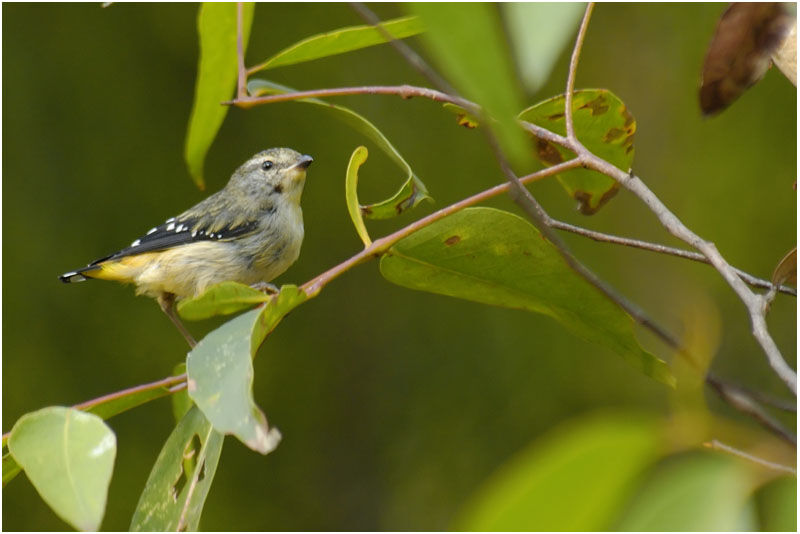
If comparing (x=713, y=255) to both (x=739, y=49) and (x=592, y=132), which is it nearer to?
(x=739, y=49)

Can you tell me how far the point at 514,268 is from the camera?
3.11 ft

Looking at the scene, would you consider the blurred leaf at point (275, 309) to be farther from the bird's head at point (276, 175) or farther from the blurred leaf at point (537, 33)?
the bird's head at point (276, 175)

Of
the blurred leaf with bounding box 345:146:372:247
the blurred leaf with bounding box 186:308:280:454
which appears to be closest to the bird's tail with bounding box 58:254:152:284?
the blurred leaf with bounding box 345:146:372:247

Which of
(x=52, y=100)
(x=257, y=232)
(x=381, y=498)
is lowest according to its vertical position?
(x=381, y=498)

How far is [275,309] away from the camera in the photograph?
808 millimetres

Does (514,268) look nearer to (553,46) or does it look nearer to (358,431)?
(553,46)

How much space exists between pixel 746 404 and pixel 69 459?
0.54 meters

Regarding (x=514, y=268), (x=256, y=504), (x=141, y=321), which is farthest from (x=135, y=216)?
(x=514, y=268)

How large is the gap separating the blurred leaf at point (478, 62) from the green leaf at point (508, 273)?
0.51 m

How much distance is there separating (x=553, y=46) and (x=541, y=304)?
0.58m

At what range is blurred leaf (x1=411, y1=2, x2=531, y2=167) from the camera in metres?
0.38

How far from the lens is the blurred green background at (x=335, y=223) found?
3432 mm

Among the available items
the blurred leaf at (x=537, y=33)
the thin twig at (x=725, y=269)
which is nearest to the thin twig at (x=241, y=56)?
the thin twig at (x=725, y=269)

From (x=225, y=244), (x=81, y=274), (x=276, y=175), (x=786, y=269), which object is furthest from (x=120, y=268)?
(x=786, y=269)
